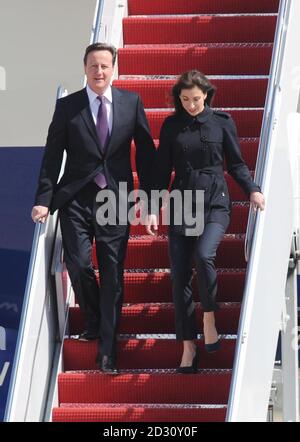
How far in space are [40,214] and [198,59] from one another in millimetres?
1851

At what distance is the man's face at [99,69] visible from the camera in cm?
586

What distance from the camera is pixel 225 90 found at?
7059 mm

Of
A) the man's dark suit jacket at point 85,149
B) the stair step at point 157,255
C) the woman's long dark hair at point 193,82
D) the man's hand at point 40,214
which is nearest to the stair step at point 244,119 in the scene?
the stair step at point 157,255

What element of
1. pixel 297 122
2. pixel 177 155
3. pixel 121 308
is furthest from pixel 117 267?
pixel 297 122

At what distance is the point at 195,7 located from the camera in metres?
7.66

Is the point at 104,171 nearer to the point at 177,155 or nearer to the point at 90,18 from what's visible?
the point at 177,155

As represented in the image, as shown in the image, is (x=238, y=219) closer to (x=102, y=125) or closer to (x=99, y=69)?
(x=102, y=125)

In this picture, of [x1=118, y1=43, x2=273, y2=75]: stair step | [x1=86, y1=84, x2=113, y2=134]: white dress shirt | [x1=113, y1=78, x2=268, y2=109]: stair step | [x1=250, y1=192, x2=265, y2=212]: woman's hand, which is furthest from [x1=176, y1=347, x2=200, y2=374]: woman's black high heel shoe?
[x1=118, y1=43, x2=273, y2=75]: stair step

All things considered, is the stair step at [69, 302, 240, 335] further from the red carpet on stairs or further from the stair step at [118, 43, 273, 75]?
the stair step at [118, 43, 273, 75]

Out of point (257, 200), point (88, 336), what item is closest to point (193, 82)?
point (257, 200)

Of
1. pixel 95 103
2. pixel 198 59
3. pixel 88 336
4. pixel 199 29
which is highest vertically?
pixel 199 29

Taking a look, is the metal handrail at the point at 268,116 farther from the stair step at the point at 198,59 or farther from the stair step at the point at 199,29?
the stair step at the point at 199,29

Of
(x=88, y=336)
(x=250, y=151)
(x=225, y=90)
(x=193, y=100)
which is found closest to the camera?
(x=193, y=100)

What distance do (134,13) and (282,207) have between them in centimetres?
215
